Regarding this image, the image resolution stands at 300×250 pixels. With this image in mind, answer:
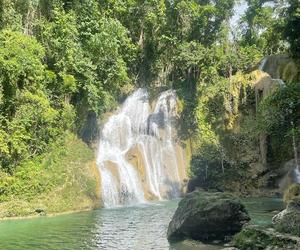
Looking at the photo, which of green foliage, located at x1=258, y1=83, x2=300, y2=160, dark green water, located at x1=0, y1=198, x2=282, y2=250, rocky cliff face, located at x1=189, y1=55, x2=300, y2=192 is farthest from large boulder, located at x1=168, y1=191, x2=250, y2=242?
rocky cliff face, located at x1=189, y1=55, x2=300, y2=192

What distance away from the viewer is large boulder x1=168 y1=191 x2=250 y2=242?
12.5m

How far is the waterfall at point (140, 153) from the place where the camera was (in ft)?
87.7

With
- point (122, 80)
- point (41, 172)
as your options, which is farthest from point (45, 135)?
point (122, 80)

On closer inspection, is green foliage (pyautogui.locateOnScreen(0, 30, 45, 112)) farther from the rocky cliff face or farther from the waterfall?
the rocky cliff face

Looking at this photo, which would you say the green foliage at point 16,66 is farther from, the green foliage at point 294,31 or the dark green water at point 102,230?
the green foliage at point 294,31

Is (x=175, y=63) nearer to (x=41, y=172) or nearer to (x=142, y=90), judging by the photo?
(x=142, y=90)

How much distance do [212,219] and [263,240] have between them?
2.36 m

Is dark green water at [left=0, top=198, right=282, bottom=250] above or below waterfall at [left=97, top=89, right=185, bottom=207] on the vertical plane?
below

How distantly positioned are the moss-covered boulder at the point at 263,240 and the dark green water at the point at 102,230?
125cm

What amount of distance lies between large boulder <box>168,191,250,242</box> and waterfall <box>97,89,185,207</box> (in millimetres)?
13027

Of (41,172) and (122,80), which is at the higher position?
(122,80)

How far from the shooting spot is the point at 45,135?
1024 inches

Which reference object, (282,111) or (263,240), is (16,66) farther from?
(263,240)

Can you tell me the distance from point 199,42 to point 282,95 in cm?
2547
